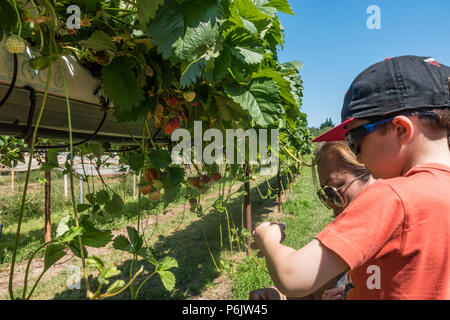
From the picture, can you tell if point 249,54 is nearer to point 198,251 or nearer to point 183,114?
point 183,114

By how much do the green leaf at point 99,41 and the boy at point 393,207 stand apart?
652 millimetres

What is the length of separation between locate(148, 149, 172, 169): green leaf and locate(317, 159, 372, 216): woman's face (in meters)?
1.01

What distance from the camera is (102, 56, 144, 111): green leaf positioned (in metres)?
0.70

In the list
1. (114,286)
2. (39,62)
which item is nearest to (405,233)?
(114,286)

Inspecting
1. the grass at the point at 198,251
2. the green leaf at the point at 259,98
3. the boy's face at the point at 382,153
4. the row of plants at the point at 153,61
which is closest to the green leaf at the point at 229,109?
the row of plants at the point at 153,61

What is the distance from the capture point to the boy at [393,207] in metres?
0.56

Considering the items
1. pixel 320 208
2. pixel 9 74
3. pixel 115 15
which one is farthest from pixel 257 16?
pixel 320 208

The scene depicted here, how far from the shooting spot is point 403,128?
2.20ft

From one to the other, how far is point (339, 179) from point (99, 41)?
136 centimetres

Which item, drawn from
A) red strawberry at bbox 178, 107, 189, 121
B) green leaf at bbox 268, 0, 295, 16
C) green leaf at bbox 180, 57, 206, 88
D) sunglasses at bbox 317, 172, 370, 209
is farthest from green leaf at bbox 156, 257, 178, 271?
sunglasses at bbox 317, 172, 370, 209

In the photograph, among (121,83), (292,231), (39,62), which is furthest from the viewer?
(292,231)

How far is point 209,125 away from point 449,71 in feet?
2.46

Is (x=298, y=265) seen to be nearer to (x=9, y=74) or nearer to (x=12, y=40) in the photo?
(x=12, y=40)
